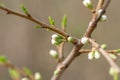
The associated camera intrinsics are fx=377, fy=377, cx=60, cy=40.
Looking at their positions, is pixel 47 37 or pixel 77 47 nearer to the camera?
pixel 77 47

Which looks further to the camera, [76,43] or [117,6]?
[117,6]

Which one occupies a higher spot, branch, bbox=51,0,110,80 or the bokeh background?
the bokeh background

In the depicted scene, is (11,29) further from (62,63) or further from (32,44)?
(62,63)

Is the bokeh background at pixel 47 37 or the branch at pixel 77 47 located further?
the bokeh background at pixel 47 37

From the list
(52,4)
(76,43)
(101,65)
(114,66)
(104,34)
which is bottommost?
(114,66)

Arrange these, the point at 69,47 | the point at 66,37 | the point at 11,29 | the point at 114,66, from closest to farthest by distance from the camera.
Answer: the point at 114,66 < the point at 66,37 < the point at 69,47 < the point at 11,29

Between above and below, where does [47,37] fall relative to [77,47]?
above

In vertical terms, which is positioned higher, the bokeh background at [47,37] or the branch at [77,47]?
the bokeh background at [47,37]

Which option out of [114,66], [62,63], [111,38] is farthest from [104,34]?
[114,66]
